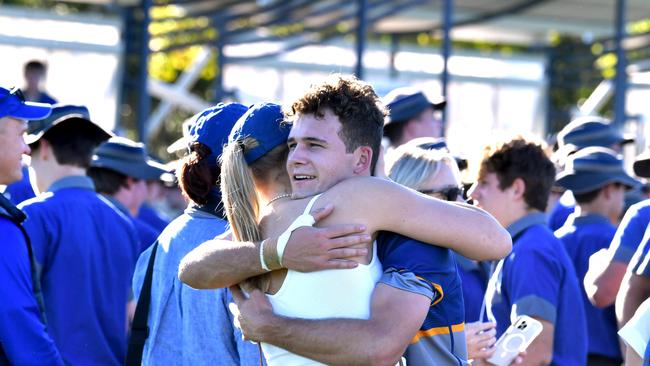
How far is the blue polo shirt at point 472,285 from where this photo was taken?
5562 millimetres

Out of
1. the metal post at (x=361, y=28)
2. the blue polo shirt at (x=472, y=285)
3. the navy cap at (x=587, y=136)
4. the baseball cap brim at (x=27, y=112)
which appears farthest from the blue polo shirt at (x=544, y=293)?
the metal post at (x=361, y=28)

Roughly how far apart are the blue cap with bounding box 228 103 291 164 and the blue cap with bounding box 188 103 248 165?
463 millimetres

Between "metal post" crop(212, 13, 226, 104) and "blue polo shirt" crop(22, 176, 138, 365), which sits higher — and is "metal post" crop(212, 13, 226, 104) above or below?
above

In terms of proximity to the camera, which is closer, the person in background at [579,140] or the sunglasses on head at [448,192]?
the sunglasses on head at [448,192]

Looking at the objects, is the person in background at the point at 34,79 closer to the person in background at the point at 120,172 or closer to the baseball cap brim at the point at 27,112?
the person in background at the point at 120,172

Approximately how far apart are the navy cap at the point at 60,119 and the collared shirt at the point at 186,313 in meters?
1.97

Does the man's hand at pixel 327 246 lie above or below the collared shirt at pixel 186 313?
above

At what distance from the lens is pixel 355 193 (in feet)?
10.3

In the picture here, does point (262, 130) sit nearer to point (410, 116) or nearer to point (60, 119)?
point (60, 119)

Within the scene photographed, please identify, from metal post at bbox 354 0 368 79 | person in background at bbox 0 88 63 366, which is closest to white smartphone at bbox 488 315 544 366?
person in background at bbox 0 88 63 366

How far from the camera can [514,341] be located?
4.46 metres

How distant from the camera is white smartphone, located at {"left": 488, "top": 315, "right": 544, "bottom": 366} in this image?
442cm

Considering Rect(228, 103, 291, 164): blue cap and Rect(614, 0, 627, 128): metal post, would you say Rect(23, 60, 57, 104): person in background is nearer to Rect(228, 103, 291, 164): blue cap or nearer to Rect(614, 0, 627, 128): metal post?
Rect(614, 0, 627, 128): metal post

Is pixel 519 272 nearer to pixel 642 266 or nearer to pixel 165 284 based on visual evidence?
pixel 642 266
